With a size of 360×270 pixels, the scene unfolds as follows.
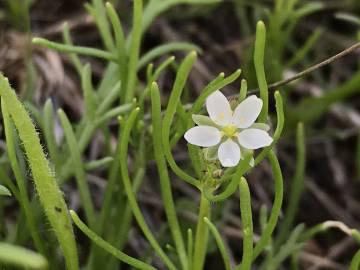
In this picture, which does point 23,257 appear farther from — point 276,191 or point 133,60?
point 133,60

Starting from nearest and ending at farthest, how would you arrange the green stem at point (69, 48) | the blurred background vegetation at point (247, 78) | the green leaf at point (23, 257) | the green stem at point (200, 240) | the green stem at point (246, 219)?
the green leaf at point (23, 257) → the green stem at point (246, 219) → the green stem at point (200, 240) → the green stem at point (69, 48) → the blurred background vegetation at point (247, 78)

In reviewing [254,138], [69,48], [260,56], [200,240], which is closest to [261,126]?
[254,138]

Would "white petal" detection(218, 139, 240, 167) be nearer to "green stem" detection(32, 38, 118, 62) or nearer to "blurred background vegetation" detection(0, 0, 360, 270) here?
"green stem" detection(32, 38, 118, 62)

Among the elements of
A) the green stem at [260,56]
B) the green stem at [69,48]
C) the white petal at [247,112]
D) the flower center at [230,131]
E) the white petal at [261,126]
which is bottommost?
the flower center at [230,131]

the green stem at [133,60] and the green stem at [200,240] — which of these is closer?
the green stem at [200,240]

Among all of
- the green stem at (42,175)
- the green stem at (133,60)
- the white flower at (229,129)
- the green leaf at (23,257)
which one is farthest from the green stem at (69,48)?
the green leaf at (23,257)

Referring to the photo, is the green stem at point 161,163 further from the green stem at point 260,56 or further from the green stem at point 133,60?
the green stem at point 133,60

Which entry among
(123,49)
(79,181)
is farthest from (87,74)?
(79,181)
